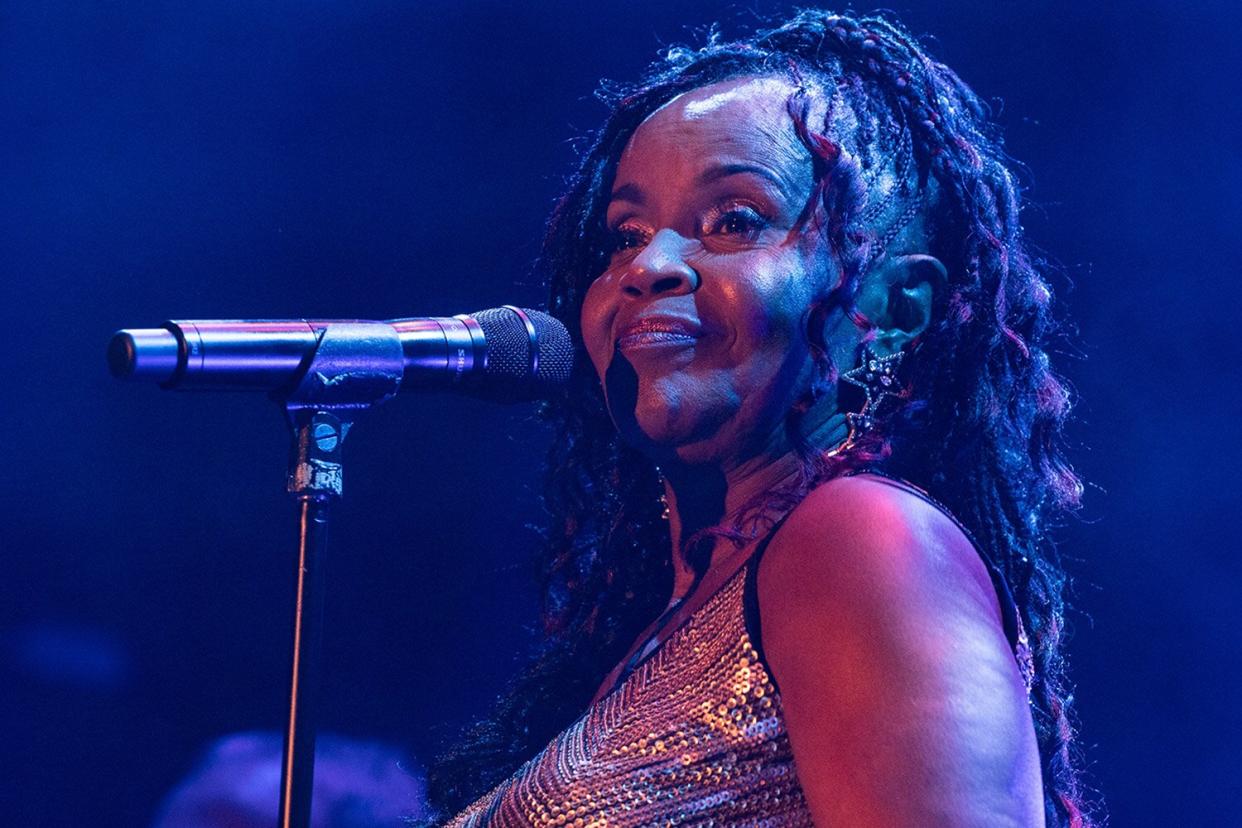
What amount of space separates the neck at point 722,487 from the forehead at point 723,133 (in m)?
0.35

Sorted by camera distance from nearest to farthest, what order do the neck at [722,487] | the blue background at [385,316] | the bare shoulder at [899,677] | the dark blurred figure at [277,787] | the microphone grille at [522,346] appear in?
the bare shoulder at [899,677] < the microphone grille at [522,346] < the neck at [722,487] < the dark blurred figure at [277,787] < the blue background at [385,316]

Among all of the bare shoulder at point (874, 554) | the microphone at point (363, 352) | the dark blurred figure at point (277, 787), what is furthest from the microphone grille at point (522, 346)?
the dark blurred figure at point (277, 787)

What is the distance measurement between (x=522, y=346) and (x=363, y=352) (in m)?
0.30

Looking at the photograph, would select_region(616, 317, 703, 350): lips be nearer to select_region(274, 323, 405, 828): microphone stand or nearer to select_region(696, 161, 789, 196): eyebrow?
select_region(696, 161, 789, 196): eyebrow

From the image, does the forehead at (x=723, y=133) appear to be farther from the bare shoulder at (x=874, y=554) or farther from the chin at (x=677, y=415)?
the bare shoulder at (x=874, y=554)

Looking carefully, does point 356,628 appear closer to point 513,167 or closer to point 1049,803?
point 513,167

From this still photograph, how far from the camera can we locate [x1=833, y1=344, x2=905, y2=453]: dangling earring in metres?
1.89

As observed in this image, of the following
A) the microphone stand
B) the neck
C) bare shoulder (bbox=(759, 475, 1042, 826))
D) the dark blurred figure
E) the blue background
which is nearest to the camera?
bare shoulder (bbox=(759, 475, 1042, 826))

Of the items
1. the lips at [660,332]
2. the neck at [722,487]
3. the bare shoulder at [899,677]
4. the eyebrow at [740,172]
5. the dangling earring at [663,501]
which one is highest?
the eyebrow at [740,172]

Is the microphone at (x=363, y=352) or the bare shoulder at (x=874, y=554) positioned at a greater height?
the microphone at (x=363, y=352)

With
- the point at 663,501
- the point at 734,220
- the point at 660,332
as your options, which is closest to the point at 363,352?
the point at 660,332

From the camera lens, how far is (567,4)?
11.8ft

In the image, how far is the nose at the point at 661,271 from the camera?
6.07ft

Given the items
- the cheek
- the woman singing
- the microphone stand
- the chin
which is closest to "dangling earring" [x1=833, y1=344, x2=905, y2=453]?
the woman singing
